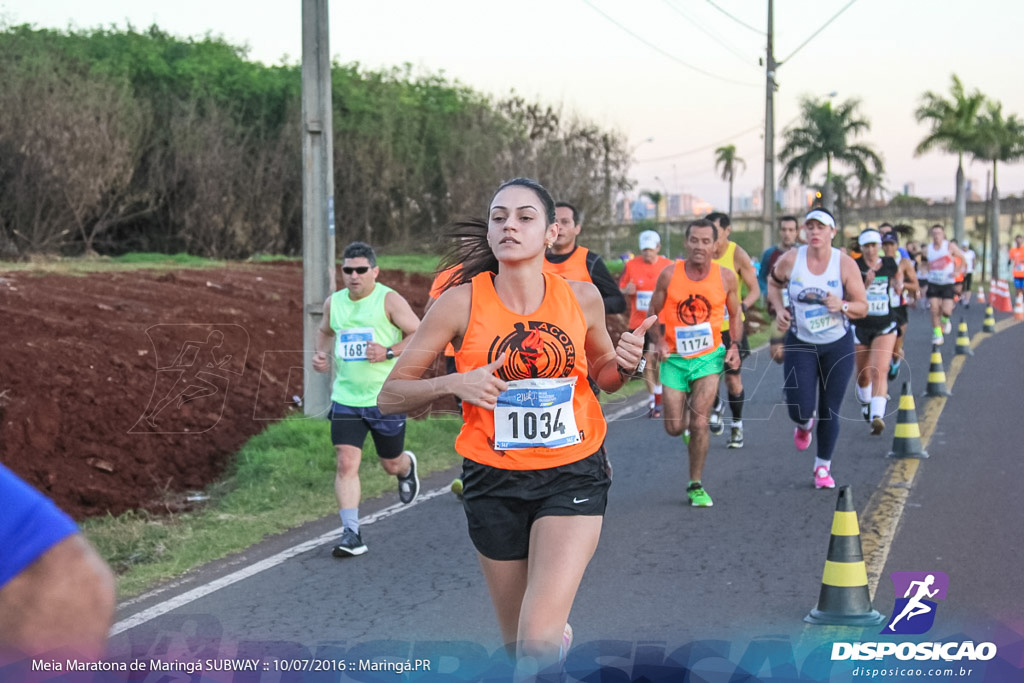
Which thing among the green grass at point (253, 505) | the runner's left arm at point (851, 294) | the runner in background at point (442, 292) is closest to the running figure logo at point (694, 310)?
the runner's left arm at point (851, 294)

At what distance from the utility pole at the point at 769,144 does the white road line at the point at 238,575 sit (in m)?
21.7

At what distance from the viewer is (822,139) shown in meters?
56.1

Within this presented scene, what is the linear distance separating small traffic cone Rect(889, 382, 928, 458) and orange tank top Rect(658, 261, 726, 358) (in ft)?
7.56

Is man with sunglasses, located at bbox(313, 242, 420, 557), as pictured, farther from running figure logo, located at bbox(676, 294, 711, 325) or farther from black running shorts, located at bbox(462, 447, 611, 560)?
black running shorts, located at bbox(462, 447, 611, 560)

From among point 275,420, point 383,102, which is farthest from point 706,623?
point 383,102

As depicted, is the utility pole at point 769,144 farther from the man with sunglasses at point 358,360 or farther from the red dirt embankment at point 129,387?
the man with sunglasses at point 358,360

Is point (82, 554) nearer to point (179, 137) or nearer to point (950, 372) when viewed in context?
point (950, 372)

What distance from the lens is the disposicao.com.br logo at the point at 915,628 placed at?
5.16 metres

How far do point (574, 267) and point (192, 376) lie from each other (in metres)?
4.89

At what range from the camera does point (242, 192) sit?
1416 inches

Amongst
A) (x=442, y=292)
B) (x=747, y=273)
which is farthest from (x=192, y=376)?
(x=442, y=292)

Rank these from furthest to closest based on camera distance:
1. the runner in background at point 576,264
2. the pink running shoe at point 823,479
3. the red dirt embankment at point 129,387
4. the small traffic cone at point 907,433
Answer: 1. the small traffic cone at point 907,433
2. the red dirt embankment at point 129,387
3. the pink running shoe at point 823,479
4. the runner in background at point 576,264

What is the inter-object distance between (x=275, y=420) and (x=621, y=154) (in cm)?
2771

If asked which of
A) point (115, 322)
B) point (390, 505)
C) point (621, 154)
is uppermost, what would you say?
point (621, 154)
